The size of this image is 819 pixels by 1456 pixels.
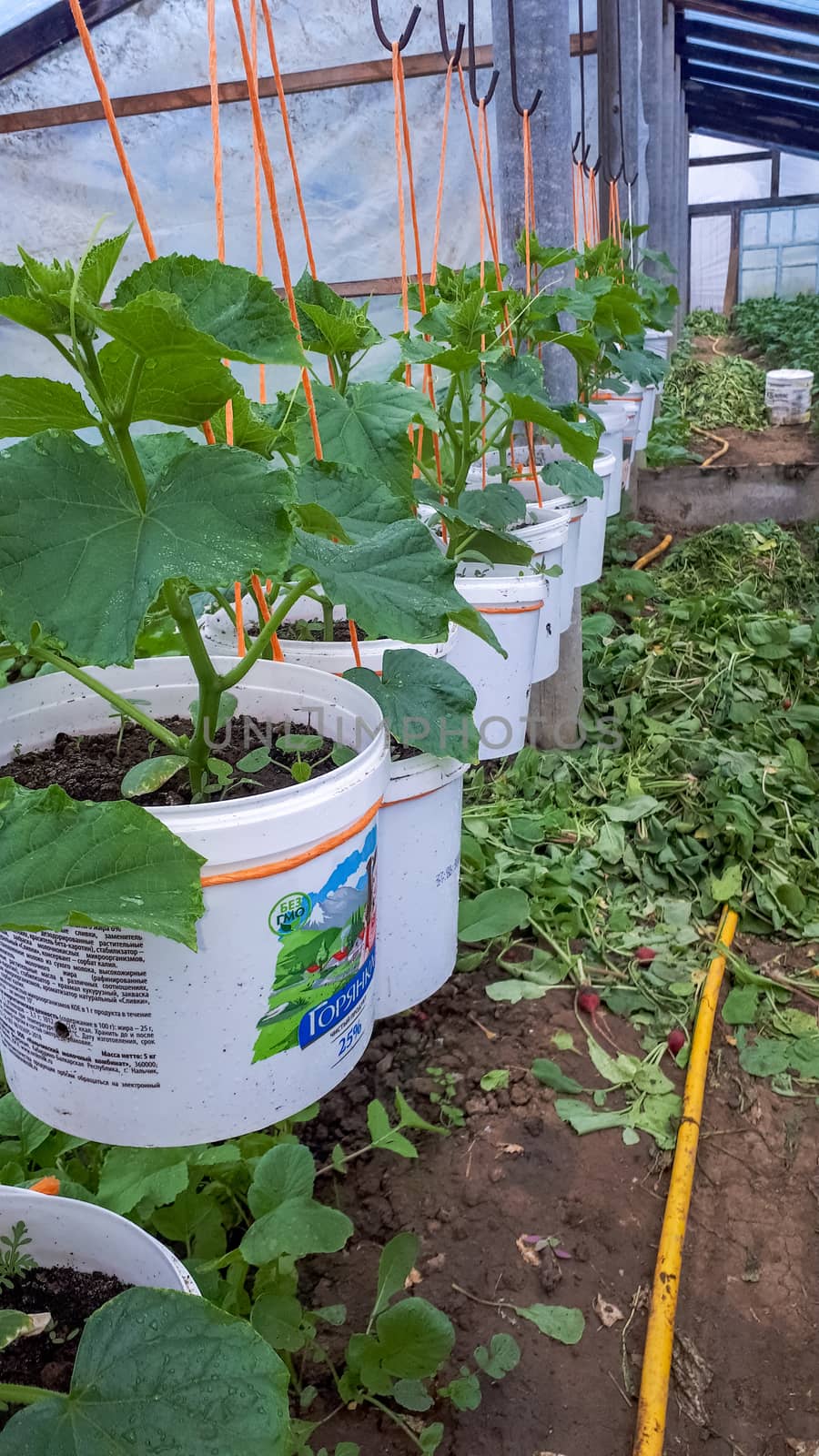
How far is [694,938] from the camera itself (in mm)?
2301

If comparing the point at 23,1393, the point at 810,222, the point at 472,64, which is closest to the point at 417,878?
the point at 23,1393

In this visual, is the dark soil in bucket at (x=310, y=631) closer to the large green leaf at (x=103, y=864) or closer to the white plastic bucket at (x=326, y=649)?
the white plastic bucket at (x=326, y=649)

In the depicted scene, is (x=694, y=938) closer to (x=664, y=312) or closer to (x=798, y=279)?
(x=664, y=312)

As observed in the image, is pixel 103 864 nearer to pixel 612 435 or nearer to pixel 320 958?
pixel 320 958

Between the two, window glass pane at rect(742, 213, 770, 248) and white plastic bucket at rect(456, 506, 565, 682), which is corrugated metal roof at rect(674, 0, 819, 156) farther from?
white plastic bucket at rect(456, 506, 565, 682)

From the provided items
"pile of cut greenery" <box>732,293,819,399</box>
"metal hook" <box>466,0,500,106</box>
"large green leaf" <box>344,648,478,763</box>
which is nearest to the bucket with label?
"metal hook" <box>466,0,500,106</box>

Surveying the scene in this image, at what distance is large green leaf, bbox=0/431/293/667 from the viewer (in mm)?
705

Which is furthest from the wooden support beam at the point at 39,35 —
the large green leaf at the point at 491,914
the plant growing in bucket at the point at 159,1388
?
the plant growing in bucket at the point at 159,1388

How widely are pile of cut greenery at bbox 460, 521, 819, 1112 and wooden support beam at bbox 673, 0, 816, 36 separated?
603 centimetres

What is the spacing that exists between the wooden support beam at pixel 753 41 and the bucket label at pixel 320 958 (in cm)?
943

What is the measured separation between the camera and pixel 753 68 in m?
10.8

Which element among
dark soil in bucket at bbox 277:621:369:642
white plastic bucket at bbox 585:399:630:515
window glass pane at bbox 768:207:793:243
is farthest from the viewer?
window glass pane at bbox 768:207:793:243

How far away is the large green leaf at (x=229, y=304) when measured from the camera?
78 centimetres

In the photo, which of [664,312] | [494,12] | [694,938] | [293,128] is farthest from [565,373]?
[664,312]
